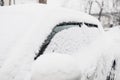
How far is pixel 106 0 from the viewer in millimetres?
43062

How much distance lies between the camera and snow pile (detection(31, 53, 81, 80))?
259cm

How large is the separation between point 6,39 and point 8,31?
158mm

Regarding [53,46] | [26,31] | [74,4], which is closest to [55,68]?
[53,46]

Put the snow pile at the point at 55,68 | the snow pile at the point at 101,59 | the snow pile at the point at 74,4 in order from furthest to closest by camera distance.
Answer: the snow pile at the point at 74,4
the snow pile at the point at 101,59
the snow pile at the point at 55,68

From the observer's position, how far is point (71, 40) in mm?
3904

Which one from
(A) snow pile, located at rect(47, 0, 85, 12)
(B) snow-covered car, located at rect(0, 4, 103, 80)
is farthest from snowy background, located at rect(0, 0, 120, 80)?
(A) snow pile, located at rect(47, 0, 85, 12)

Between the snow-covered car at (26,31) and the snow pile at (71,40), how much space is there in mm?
60

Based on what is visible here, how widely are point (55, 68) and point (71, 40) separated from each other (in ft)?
4.32

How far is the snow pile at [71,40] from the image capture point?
371 cm

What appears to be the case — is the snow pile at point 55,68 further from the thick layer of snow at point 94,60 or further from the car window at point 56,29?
the car window at point 56,29

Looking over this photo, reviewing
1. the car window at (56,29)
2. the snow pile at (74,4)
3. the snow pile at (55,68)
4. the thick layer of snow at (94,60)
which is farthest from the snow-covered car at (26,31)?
the snow pile at (74,4)

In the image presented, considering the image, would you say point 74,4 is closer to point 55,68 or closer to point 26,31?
point 26,31

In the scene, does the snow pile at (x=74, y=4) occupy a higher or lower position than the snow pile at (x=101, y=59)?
lower

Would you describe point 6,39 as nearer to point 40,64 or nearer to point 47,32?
point 47,32
